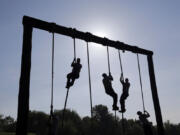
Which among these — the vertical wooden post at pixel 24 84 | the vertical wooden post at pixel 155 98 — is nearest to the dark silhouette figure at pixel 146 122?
the vertical wooden post at pixel 155 98

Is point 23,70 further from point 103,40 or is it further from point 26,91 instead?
point 103,40

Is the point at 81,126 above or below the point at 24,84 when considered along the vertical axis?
above

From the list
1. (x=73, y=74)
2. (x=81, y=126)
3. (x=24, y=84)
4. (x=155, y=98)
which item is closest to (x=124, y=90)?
(x=155, y=98)

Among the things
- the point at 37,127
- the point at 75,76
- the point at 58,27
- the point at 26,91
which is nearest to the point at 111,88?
the point at 75,76

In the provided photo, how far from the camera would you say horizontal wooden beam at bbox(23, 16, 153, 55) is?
272 inches

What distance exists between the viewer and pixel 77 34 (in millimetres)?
7984

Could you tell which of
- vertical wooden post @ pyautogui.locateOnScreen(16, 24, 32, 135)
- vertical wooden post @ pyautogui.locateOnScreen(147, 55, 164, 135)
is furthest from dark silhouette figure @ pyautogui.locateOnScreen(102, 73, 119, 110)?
vertical wooden post @ pyautogui.locateOnScreen(16, 24, 32, 135)

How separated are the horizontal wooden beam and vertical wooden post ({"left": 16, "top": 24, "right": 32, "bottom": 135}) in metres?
0.30

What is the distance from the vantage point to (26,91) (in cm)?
595

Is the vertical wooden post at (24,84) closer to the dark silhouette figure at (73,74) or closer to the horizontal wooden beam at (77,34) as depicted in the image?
the horizontal wooden beam at (77,34)

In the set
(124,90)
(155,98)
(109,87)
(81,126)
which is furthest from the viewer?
(81,126)

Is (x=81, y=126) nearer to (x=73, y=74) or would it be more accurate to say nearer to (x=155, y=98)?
(x=155, y=98)

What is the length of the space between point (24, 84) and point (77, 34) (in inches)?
108

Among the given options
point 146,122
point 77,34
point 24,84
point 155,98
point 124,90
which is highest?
point 77,34
